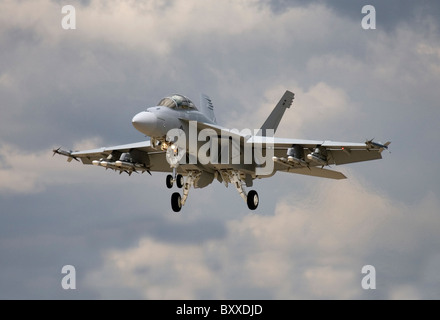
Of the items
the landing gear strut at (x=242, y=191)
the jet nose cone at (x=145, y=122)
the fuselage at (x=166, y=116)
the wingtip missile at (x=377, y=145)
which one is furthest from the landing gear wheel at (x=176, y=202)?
the wingtip missile at (x=377, y=145)

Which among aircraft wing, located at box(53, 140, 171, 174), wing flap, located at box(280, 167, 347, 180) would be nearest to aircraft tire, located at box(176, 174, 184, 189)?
aircraft wing, located at box(53, 140, 171, 174)

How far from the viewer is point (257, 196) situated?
2003 inches

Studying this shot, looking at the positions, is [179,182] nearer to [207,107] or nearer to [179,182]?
[179,182]

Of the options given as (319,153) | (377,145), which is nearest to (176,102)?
(319,153)

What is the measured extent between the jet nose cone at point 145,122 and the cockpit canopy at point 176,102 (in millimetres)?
1817

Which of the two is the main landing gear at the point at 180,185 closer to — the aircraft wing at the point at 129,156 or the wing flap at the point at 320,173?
the aircraft wing at the point at 129,156

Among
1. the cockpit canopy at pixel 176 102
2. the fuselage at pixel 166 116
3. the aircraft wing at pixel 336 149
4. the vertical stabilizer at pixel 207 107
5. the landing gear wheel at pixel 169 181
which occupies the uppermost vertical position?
the vertical stabilizer at pixel 207 107

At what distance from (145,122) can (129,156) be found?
8542 mm

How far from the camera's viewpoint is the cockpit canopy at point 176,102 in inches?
1827

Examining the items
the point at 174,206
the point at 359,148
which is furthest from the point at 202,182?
the point at 359,148

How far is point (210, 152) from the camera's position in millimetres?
48969

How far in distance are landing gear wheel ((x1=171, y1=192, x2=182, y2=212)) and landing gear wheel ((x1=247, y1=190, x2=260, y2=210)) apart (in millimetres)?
3942

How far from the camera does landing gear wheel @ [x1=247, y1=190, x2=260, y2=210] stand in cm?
5053

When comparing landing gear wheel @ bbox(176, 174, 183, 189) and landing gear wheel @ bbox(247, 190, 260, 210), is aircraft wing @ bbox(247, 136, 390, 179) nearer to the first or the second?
landing gear wheel @ bbox(247, 190, 260, 210)
